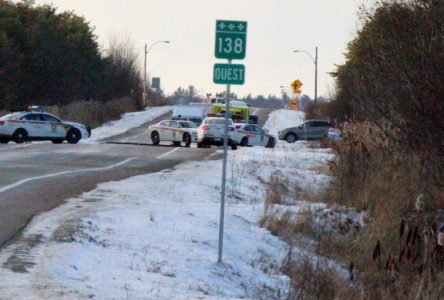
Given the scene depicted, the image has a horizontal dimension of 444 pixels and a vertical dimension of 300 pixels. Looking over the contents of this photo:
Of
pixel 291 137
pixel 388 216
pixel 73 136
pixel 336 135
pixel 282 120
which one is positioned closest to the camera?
pixel 388 216

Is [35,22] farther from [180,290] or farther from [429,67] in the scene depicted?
[180,290]

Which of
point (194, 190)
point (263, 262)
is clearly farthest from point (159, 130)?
point (263, 262)

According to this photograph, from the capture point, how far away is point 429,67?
15.8 metres

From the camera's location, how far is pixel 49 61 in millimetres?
68875

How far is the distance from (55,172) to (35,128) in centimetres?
2000

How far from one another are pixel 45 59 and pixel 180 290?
61557 mm

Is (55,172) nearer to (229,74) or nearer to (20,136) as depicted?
(229,74)

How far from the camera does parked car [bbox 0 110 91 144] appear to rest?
130 feet

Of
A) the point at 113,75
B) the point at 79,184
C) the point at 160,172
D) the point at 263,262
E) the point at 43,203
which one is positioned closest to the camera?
the point at 263,262

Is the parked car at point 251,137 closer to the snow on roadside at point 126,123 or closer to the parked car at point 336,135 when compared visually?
the parked car at point 336,135

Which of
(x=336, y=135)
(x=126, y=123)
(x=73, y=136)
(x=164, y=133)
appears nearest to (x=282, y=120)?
(x=126, y=123)

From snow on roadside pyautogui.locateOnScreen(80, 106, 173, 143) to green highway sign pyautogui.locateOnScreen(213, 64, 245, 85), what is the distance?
40.5m

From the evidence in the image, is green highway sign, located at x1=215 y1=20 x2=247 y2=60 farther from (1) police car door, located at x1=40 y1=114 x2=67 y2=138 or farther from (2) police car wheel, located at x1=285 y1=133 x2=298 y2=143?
(2) police car wheel, located at x1=285 y1=133 x2=298 y2=143

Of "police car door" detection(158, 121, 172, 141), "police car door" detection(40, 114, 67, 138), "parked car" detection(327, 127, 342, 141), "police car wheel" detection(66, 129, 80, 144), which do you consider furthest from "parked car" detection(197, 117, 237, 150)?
"police car door" detection(40, 114, 67, 138)
